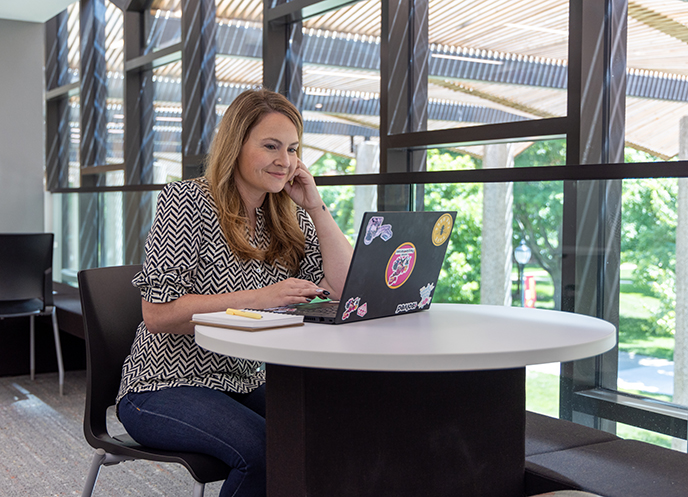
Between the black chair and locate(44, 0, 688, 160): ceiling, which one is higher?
locate(44, 0, 688, 160): ceiling

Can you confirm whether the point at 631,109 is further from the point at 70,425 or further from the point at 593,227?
the point at 70,425

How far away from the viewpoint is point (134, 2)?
5.13 meters

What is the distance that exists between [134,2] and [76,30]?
1454mm

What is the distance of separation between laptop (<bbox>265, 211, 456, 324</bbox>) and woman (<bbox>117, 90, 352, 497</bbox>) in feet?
0.64

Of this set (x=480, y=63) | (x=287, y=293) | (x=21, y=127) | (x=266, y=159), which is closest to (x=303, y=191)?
(x=266, y=159)

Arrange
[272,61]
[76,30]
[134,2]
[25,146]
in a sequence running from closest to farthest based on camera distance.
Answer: [272,61]
[134,2]
[25,146]
[76,30]

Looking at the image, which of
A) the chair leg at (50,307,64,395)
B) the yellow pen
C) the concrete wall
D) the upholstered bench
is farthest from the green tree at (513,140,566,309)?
the concrete wall

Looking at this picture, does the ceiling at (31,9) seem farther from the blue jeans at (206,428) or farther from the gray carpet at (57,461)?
the blue jeans at (206,428)

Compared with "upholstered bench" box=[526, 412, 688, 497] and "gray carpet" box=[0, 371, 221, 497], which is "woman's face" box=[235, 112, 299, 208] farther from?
"gray carpet" box=[0, 371, 221, 497]

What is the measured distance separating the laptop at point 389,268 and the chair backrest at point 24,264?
2.92m

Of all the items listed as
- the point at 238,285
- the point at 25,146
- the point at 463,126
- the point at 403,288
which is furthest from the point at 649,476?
Result: the point at 25,146

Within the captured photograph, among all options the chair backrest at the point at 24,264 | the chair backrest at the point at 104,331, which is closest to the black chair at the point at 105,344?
the chair backrest at the point at 104,331

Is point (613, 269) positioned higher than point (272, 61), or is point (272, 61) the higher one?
point (272, 61)

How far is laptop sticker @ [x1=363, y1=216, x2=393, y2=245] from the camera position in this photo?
129cm
